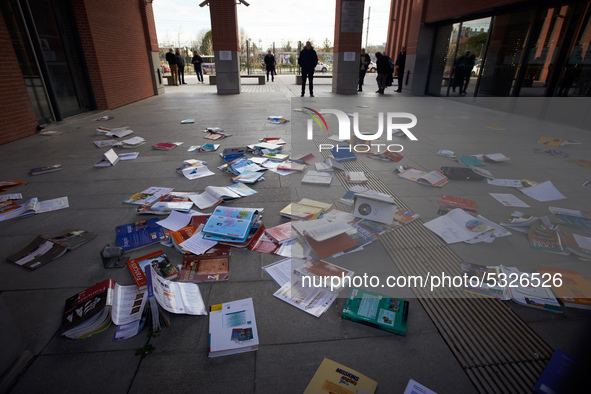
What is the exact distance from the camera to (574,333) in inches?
71.6

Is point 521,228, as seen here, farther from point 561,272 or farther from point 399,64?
point 399,64

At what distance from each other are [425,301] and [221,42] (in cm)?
1299

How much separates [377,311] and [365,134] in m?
5.15

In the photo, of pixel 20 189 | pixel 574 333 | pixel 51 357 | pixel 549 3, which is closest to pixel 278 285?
pixel 51 357

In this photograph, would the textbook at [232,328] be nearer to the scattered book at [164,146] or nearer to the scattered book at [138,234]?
the scattered book at [138,234]

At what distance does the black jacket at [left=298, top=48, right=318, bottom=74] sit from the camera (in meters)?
11.4

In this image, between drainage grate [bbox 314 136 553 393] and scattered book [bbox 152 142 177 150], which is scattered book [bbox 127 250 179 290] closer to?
drainage grate [bbox 314 136 553 393]

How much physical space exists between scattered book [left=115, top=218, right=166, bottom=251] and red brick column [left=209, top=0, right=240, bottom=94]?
449 inches

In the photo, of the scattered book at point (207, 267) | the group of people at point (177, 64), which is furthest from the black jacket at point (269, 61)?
the scattered book at point (207, 267)

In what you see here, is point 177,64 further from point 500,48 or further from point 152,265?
point 152,265

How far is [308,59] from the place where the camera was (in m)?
11.5

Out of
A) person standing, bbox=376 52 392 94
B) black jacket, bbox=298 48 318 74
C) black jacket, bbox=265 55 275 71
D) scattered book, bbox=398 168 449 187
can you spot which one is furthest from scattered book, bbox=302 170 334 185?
black jacket, bbox=265 55 275 71

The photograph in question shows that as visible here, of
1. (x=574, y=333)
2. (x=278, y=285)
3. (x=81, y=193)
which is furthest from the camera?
(x=81, y=193)

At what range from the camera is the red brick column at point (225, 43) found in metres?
11.8
